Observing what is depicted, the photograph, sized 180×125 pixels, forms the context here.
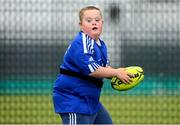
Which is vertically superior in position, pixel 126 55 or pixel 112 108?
pixel 126 55

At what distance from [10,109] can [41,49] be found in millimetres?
1125

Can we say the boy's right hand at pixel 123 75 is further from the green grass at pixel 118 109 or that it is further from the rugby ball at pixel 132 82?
the green grass at pixel 118 109

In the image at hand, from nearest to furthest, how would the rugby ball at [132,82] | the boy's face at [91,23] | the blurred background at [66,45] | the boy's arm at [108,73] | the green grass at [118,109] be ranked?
1. the boy's arm at [108,73]
2. the boy's face at [91,23]
3. the rugby ball at [132,82]
4. the blurred background at [66,45]
5. the green grass at [118,109]

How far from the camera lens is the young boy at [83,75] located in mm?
5168

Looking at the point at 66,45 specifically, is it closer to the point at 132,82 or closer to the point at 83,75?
the point at 132,82

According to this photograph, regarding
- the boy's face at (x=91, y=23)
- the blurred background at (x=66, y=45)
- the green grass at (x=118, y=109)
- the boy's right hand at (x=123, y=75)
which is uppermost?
the boy's face at (x=91, y=23)

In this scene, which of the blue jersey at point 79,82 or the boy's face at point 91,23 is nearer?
the blue jersey at point 79,82

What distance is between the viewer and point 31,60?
1051 cm

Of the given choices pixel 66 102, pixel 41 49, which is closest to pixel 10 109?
pixel 41 49

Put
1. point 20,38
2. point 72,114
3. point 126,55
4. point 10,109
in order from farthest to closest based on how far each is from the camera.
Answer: point 126,55, point 10,109, point 20,38, point 72,114

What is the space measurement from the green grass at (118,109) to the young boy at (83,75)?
5.01 meters

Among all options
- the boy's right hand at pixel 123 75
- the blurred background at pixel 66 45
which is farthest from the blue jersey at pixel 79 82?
the blurred background at pixel 66 45

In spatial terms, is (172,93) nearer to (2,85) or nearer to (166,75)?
(166,75)

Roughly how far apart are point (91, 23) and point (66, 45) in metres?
5.42
